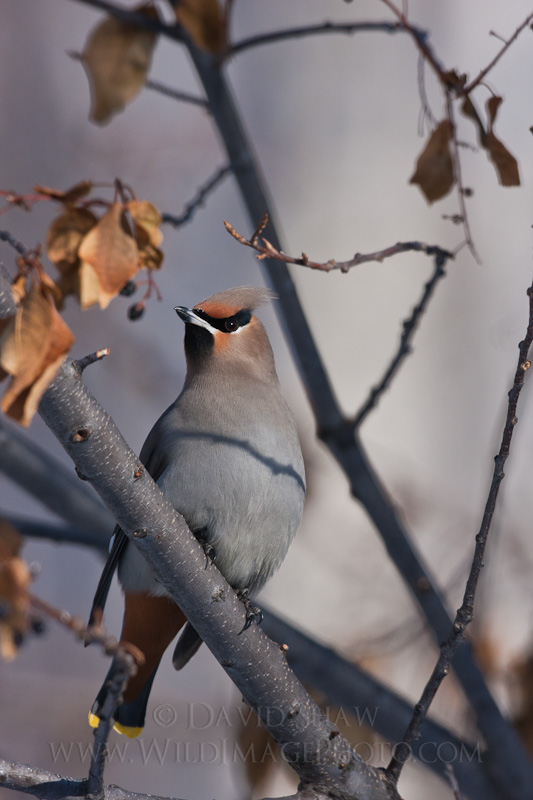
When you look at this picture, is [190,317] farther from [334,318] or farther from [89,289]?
[334,318]

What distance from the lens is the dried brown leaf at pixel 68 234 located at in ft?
7.02

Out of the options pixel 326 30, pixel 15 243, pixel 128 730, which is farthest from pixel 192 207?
pixel 128 730

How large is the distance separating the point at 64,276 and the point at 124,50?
569mm

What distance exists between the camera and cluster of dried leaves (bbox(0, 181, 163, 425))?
1.65 metres

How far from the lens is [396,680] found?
16.1ft

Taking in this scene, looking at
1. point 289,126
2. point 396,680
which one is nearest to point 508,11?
point 289,126

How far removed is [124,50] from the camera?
224cm

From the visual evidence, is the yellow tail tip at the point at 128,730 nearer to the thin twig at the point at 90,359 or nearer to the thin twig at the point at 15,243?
the thin twig at the point at 90,359

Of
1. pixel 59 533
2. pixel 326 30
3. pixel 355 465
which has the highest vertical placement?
pixel 326 30

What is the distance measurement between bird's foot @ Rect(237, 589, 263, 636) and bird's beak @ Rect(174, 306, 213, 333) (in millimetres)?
912

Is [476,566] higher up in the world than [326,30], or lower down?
lower down

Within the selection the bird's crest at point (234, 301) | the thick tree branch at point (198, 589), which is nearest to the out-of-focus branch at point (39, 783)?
the thick tree branch at point (198, 589)

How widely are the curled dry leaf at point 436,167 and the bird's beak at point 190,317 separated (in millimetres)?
976

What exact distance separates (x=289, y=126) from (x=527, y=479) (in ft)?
9.68
